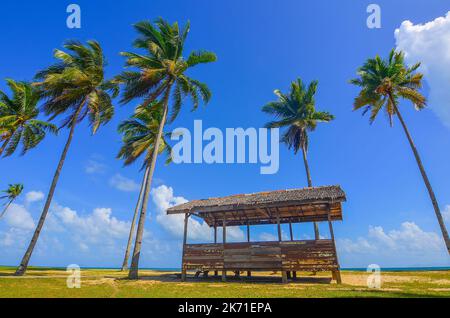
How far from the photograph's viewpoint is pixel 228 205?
51.3ft

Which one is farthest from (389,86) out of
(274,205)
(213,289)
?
(213,289)

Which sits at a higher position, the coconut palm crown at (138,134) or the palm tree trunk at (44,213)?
the coconut palm crown at (138,134)

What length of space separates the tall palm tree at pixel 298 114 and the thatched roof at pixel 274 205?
844cm

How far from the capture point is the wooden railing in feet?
44.3

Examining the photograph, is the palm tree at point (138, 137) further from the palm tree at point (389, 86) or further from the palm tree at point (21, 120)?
the palm tree at point (389, 86)

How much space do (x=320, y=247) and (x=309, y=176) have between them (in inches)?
489

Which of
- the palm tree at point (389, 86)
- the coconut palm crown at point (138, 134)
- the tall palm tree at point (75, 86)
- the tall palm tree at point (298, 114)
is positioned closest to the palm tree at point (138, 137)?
the coconut palm crown at point (138, 134)

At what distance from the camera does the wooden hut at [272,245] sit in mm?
13555

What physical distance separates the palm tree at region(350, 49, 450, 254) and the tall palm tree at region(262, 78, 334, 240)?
4463 mm

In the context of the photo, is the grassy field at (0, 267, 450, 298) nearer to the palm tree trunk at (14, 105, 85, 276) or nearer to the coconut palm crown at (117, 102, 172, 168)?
the palm tree trunk at (14, 105, 85, 276)

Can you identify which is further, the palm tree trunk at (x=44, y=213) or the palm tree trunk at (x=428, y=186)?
the palm tree trunk at (x=428, y=186)

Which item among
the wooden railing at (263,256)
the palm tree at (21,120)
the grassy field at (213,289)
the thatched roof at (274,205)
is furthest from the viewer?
the palm tree at (21,120)

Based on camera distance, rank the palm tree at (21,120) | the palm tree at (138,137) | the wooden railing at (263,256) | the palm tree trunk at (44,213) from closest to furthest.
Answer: the wooden railing at (263,256) < the palm tree trunk at (44,213) < the palm tree at (21,120) < the palm tree at (138,137)

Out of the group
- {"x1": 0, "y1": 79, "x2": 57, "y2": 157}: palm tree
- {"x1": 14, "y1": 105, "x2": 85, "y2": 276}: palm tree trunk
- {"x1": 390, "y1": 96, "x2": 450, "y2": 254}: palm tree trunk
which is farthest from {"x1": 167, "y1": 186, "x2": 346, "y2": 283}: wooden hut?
{"x1": 0, "y1": 79, "x2": 57, "y2": 157}: palm tree
